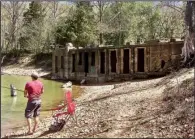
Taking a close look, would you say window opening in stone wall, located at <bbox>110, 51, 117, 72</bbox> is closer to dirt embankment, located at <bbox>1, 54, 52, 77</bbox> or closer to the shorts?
dirt embankment, located at <bbox>1, 54, 52, 77</bbox>

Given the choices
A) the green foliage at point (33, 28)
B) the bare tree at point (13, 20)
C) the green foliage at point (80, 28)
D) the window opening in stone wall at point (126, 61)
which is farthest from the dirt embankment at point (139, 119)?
the bare tree at point (13, 20)

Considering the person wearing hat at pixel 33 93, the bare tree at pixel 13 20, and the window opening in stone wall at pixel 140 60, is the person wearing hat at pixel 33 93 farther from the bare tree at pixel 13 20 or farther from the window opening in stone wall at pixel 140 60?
the bare tree at pixel 13 20

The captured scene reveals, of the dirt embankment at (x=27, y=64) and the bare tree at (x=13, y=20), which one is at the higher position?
the bare tree at (x=13, y=20)

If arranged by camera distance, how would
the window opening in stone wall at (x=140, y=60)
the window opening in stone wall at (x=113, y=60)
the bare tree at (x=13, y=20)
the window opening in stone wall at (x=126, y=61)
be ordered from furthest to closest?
1. the bare tree at (x=13, y=20)
2. the window opening in stone wall at (x=113, y=60)
3. the window opening in stone wall at (x=126, y=61)
4. the window opening in stone wall at (x=140, y=60)

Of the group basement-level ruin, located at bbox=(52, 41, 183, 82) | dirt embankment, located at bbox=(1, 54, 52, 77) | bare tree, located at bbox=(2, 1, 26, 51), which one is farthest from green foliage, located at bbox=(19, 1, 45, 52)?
basement-level ruin, located at bbox=(52, 41, 183, 82)

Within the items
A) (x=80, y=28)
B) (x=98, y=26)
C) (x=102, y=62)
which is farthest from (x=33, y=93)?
(x=98, y=26)

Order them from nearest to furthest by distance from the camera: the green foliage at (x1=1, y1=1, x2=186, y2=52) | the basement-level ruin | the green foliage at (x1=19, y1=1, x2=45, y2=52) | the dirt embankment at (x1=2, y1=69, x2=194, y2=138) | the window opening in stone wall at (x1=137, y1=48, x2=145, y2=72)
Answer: the dirt embankment at (x1=2, y1=69, x2=194, y2=138)
the basement-level ruin
the window opening in stone wall at (x1=137, y1=48, x2=145, y2=72)
the green foliage at (x1=1, y1=1, x2=186, y2=52)
the green foliage at (x1=19, y1=1, x2=45, y2=52)

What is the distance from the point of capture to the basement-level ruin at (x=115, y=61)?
28.2 m

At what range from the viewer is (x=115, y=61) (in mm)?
32500

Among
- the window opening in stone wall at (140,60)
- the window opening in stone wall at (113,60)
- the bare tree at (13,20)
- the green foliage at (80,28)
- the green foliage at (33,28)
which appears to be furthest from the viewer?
the bare tree at (13,20)

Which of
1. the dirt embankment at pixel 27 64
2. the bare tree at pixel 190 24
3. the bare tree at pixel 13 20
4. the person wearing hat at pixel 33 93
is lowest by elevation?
the dirt embankment at pixel 27 64

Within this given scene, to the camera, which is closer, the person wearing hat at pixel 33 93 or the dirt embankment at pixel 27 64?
the person wearing hat at pixel 33 93

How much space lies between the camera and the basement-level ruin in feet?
92.4

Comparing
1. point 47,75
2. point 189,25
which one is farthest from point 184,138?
point 47,75
